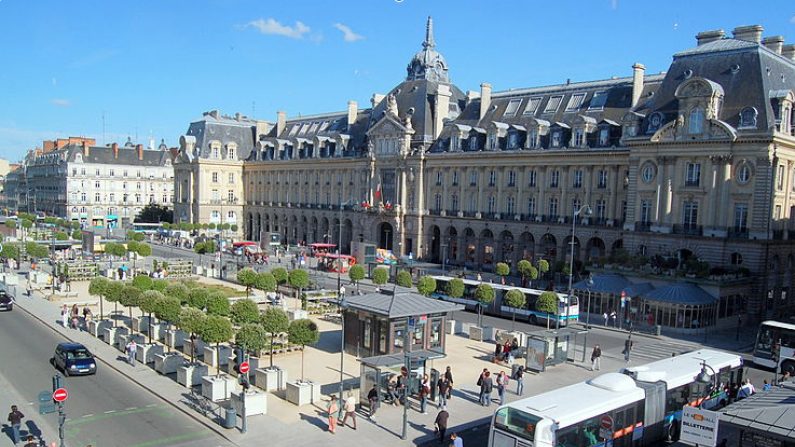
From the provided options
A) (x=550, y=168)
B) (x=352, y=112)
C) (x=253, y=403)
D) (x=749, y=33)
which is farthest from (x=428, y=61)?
(x=253, y=403)

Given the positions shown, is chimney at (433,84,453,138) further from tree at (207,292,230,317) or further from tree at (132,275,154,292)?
tree at (207,292,230,317)

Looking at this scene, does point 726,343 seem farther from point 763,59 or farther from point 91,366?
point 91,366

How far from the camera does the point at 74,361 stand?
101 ft

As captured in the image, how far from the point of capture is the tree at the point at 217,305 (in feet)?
120

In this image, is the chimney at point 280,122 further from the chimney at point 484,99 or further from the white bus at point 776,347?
the white bus at point 776,347

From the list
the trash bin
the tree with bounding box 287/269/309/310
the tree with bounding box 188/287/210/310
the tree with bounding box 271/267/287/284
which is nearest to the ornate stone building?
the tree with bounding box 287/269/309/310

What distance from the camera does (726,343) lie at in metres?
44.7

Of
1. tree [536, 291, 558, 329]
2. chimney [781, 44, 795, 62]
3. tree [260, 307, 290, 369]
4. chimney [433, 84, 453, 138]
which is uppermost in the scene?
chimney [781, 44, 795, 62]

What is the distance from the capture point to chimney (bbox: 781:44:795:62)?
60222 millimetres

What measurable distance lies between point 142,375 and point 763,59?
167 ft

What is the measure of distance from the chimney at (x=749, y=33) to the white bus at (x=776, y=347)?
1121 inches

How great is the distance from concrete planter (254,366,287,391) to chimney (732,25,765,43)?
1879 inches

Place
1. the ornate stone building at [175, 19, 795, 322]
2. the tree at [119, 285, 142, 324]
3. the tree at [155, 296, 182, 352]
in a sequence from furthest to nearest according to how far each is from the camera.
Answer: the ornate stone building at [175, 19, 795, 322] < the tree at [119, 285, 142, 324] < the tree at [155, 296, 182, 352]

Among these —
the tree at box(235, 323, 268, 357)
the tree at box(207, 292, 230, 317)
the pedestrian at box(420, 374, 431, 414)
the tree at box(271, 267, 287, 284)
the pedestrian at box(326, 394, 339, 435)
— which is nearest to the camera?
the pedestrian at box(326, 394, 339, 435)
